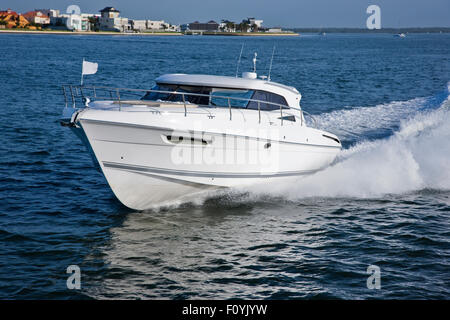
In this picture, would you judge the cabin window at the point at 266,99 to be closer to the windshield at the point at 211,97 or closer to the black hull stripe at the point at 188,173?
the windshield at the point at 211,97

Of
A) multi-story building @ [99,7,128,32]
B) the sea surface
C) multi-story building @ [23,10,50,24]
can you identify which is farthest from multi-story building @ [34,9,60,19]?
the sea surface

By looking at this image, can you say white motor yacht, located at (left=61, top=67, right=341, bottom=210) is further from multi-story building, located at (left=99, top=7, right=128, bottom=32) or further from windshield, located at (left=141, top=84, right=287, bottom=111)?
multi-story building, located at (left=99, top=7, right=128, bottom=32)

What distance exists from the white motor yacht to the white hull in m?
0.02

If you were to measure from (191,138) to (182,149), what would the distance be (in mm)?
319

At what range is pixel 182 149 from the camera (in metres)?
10.8

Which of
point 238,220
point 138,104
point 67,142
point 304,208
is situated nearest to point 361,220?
point 304,208

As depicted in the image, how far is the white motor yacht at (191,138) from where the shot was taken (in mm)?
10406

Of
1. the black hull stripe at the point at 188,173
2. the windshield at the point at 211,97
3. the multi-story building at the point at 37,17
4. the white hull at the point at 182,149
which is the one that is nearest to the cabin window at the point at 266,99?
the windshield at the point at 211,97

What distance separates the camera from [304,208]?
40.2 feet

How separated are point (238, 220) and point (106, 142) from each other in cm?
334

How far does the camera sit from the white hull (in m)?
10.3

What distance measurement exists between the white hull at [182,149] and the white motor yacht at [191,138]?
0.07ft

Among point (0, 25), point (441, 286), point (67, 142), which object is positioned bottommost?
point (441, 286)

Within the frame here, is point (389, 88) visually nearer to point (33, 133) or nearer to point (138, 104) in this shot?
point (33, 133)
